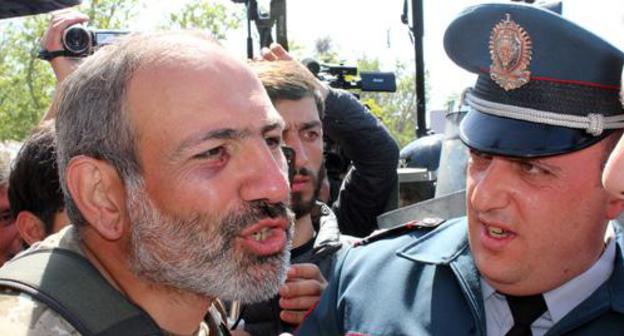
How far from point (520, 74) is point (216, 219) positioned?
94 cm

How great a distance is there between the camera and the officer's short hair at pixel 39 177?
2.87 m

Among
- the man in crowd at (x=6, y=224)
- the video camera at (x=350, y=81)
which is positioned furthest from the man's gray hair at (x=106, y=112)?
the video camera at (x=350, y=81)

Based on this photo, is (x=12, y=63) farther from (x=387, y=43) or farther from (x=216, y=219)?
(x=216, y=219)

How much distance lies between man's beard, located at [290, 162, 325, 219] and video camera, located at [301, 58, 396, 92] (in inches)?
66.4

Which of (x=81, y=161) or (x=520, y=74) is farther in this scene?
(x=520, y=74)

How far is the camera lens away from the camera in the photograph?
338 centimetres

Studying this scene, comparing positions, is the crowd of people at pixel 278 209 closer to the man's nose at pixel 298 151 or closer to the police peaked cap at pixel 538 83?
the police peaked cap at pixel 538 83

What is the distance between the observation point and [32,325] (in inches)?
66.1

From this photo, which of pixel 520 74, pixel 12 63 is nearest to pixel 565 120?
pixel 520 74

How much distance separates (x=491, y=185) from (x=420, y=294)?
0.39 metres

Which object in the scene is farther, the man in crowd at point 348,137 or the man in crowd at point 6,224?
the man in crowd at point 6,224

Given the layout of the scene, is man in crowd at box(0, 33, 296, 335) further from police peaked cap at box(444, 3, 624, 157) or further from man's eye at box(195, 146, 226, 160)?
police peaked cap at box(444, 3, 624, 157)

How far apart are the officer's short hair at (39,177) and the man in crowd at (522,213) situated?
106cm

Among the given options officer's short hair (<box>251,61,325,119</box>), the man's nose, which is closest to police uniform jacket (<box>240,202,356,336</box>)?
the man's nose
